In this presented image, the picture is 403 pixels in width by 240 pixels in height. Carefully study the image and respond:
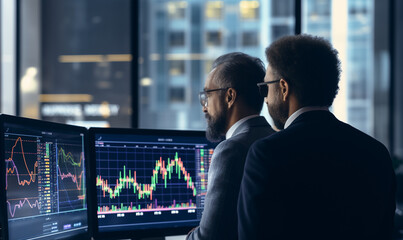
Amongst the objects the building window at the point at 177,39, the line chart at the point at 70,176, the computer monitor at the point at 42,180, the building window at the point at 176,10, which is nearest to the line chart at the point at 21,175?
the computer monitor at the point at 42,180

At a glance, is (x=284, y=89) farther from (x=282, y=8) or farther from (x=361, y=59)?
(x=361, y=59)

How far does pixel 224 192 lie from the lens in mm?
1522

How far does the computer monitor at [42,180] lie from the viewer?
1.38 metres

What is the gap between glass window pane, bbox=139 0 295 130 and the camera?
407 cm

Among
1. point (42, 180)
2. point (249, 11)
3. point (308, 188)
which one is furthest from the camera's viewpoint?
point (249, 11)

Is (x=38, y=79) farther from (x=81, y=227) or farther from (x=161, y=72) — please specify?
(x=81, y=227)

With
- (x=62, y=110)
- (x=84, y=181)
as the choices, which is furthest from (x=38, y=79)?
(x=84, y=181)

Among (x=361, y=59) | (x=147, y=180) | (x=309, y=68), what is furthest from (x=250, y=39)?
(x=309, y=68)

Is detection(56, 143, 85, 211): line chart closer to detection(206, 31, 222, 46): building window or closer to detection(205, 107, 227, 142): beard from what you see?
detection(205, 107, 227, 142): beard

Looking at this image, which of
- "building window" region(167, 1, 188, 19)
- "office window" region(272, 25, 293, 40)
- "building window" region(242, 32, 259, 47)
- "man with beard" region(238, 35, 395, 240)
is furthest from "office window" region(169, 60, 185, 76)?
"man with beard" region(238, 35, 395, 240)

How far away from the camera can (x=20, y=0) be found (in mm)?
4227

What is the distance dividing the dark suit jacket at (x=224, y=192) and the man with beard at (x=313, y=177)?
291mm

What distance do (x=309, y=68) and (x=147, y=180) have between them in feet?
2.95

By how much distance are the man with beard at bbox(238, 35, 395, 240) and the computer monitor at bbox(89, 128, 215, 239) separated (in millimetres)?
743
